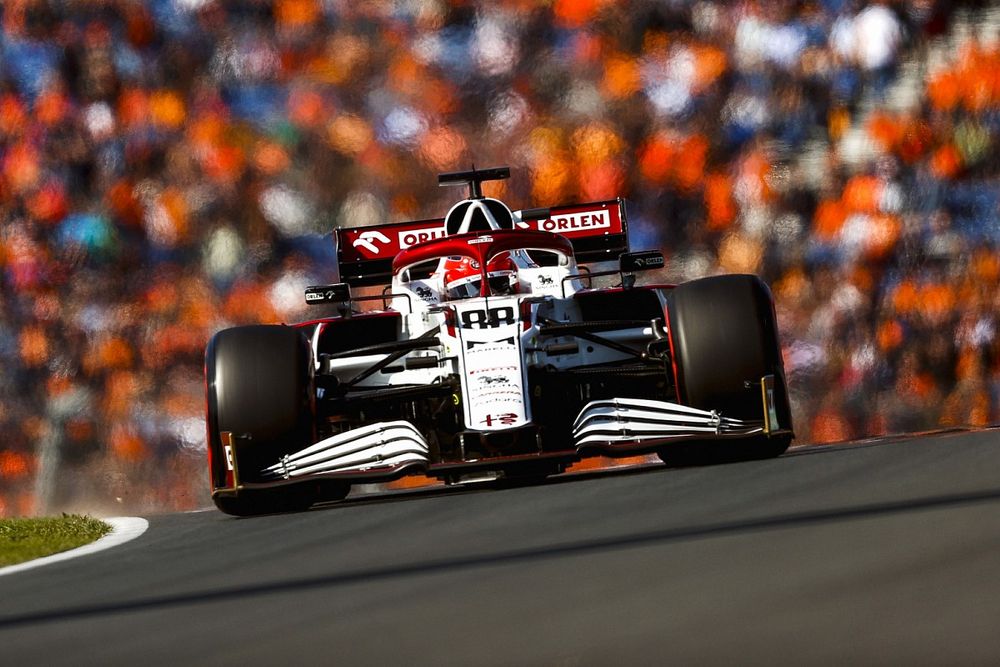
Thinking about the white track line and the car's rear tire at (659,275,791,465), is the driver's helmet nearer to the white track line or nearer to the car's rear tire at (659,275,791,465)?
the car's rear tire at (659,275,791,465)

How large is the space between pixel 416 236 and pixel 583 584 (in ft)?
23.6

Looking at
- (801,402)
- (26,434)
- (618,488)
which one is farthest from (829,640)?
(26,434)

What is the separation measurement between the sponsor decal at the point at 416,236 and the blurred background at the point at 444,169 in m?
4.31

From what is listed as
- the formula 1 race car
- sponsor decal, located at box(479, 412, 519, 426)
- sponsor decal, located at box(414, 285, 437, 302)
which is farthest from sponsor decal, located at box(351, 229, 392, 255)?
sponsor decal, located at box(479, 412, 519, 426)

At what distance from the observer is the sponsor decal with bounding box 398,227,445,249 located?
1128 centimetres

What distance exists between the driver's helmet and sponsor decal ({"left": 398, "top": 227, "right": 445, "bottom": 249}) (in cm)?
121

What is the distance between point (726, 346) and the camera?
27.6 ft

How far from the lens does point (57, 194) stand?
17156mm

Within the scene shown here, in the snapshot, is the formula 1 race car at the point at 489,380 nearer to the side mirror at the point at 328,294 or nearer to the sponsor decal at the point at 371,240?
the side mirror at the point at 328,294

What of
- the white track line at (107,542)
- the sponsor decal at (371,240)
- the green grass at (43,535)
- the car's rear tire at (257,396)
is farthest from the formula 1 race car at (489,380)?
the sponsor decal at (371,240)

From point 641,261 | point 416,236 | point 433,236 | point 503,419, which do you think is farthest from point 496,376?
point 433,236

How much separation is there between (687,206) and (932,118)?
236 cm

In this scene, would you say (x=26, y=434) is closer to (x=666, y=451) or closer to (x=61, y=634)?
(x=666, y=451)

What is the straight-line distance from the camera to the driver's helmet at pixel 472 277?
995cm
